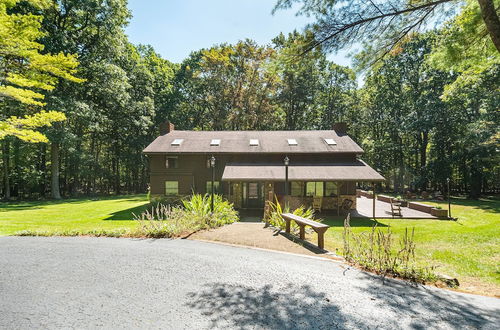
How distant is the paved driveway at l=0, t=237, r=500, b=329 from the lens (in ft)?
12.1

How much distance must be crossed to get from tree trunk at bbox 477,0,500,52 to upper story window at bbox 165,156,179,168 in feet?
61.0

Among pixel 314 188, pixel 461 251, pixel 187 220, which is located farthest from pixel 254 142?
pixel 461 251

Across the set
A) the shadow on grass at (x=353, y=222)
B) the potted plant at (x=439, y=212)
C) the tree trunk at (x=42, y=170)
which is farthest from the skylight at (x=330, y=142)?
the tree trunk at (x=42, y=170)

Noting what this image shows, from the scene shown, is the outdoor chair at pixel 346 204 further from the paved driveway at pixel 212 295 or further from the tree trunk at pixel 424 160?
the tree trunk at pixel 424 160

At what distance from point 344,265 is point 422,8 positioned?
678 cm

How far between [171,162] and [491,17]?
750 inches

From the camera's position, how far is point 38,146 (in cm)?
2788

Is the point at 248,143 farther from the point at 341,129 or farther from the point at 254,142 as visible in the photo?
the point at 341,129

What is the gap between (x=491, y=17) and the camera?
5.44 m

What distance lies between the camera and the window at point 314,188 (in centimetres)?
1772

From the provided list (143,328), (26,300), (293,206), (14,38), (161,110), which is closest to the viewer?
(143,328)

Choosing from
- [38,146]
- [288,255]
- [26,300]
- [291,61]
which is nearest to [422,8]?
[291,61]

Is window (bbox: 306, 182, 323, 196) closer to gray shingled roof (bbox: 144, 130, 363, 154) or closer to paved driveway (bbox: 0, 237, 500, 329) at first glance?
gray shingled roof (bbox: 144, 130, 363, 154)

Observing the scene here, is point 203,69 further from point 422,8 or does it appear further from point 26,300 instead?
point 26,300
